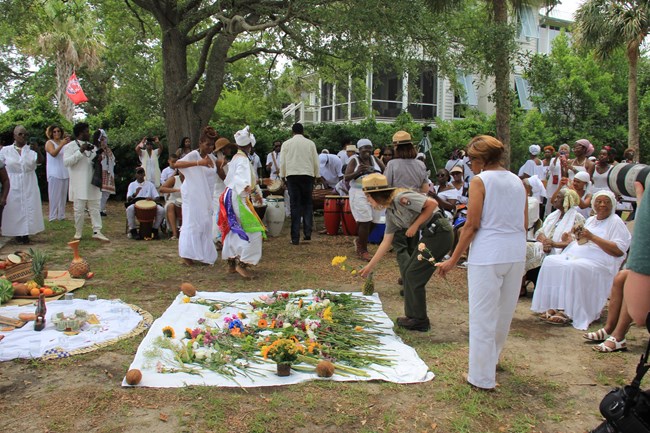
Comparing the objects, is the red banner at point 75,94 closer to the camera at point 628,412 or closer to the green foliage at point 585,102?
the green foliage at point 585,102

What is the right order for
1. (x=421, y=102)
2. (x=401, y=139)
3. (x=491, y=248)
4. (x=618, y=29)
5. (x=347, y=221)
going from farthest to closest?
(x=421, y=102), (x=618, y=29), (x=347, y=221), (x=401, y=139), (x=491, y=248)

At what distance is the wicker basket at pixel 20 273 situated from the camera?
6870 mm

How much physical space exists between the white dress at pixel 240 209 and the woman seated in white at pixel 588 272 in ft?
12.0

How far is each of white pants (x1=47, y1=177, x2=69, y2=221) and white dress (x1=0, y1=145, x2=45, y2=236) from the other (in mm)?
2460

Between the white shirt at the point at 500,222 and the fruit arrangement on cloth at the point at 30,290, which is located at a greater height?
the white shirt at the point at 500,222

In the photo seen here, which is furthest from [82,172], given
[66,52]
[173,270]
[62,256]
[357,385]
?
[66,52]

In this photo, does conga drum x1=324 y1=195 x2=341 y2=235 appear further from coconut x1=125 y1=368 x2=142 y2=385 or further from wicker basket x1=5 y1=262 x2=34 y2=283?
coconut x1=125 y1=368 x2=142 y2=385

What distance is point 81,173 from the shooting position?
10.1 metres

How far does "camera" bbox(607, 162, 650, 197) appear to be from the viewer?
3043 mm

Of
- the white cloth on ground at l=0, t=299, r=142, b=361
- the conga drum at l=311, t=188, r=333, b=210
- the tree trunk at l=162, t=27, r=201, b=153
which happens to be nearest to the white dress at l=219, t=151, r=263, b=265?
the white cloth on ground at l=0, t=299, r=142, b=361

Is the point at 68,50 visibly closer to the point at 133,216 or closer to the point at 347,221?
the point at 133,216

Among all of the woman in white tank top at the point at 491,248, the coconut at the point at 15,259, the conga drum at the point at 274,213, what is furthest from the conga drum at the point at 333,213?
the woman in white tank top at the point at 491,248

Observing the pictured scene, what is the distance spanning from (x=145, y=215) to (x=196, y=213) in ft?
9.13

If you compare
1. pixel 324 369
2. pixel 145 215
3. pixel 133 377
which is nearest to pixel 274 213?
pixel 145 215
